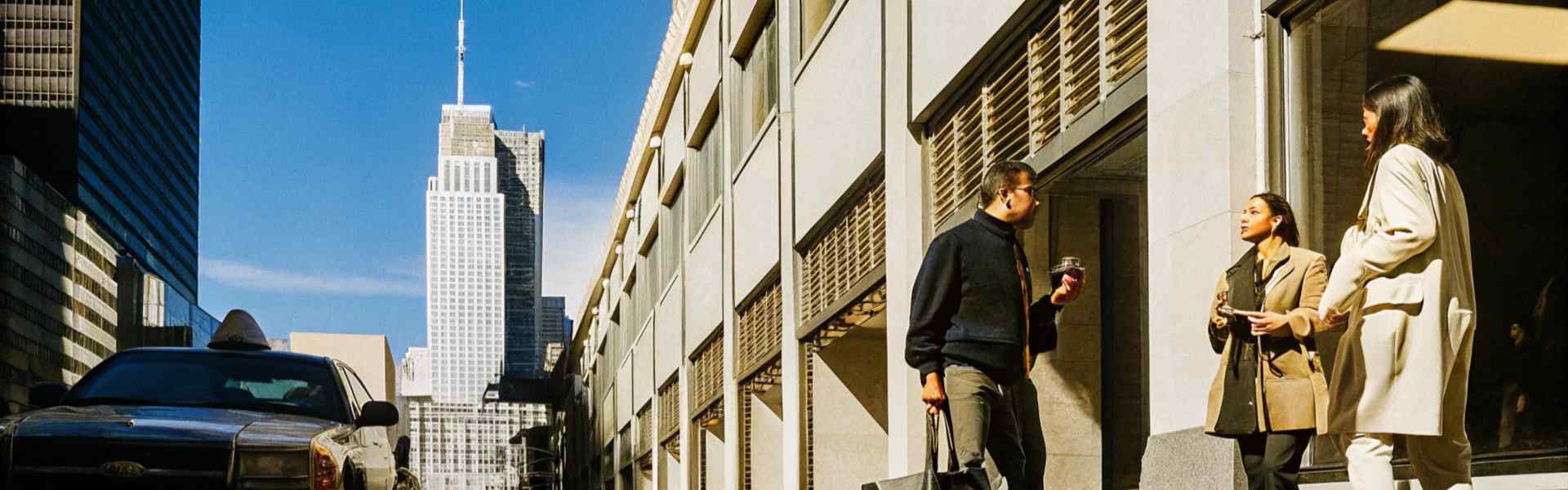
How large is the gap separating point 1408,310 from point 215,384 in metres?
7.76

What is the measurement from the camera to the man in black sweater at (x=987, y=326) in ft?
22.2

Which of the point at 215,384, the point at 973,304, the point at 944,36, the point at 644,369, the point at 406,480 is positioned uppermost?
the point at 944,36

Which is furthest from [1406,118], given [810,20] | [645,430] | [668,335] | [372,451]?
[645,430]

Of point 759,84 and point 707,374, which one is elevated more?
point 759,84

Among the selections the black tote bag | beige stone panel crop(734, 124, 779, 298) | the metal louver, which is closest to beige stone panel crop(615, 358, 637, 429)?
the metal louver

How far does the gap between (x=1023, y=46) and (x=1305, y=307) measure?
601 centimetres

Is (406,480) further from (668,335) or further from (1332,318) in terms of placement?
(668,335)

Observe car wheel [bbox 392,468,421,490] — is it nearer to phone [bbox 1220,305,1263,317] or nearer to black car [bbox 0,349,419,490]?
black car [bbox 0,349,419,490]

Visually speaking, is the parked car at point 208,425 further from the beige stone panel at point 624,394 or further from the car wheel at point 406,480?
the beige stone panel at point 624,394

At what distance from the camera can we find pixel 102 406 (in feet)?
33.9

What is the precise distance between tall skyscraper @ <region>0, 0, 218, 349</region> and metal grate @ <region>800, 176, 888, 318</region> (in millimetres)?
112778

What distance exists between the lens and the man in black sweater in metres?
6.78

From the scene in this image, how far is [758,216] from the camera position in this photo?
79.5ft

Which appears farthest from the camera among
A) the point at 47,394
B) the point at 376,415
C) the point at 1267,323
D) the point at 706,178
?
the point at 706,178
